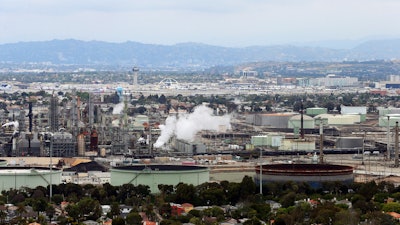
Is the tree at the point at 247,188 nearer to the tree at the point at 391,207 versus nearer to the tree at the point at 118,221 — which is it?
Result: the tree at the point at 391,207

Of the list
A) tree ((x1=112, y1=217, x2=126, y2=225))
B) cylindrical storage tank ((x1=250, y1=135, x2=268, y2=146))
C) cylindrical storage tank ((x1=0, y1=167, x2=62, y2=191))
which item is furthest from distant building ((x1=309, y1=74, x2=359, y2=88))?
tree ((x1=112, y1=217, x2=126, y2=225))

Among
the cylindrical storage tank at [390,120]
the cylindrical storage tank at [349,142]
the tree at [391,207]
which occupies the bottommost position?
the cylindrical storage tank at [349,142]

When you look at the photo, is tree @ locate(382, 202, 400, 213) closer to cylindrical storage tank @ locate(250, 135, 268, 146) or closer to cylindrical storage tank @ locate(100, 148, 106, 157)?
cylindrical storage tank @ locate(100, 148, 106, 157)

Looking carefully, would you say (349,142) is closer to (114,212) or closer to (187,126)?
(187,126)

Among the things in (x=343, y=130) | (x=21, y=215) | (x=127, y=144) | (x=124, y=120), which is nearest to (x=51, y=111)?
(x=124, y=120)

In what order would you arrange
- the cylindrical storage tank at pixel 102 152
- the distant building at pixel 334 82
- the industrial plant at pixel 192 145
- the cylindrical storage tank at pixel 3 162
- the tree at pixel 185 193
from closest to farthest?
the tree at pixel 185 193 < the industrial plant at pixel 192 145 < the cylindrical storage tank at pixel 3 162 < the cylindrical storage tank at pixel 102 152 < the distant building at pixel 334 82

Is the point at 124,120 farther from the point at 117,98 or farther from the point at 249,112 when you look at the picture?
the point at 117,98

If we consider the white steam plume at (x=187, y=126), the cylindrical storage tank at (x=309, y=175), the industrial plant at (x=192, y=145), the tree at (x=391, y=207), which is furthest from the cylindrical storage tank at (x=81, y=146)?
the tree at (x=391, y=207)
